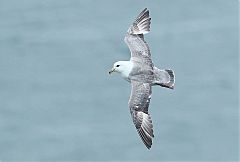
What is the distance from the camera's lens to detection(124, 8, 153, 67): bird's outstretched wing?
90.2ft

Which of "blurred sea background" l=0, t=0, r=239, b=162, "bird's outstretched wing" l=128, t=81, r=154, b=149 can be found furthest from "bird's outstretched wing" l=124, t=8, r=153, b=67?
"blurred sea background" l=0, t=0, r=239, b=162

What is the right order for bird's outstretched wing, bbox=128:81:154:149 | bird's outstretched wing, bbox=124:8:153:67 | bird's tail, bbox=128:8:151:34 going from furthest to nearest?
1. bird's tail, bbox=128:8:151:34
2. bird's outstretched wing, bbox=124:8:153:67
3. bird's outstretched wing, bbox=128:81:154:149

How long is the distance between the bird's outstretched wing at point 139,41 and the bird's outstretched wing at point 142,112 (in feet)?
3.76

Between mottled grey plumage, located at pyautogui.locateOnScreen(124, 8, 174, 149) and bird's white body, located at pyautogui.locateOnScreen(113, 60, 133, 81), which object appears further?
bird's white body, located at pyautogui.locateOnScreen(113, 60, 133, 81)

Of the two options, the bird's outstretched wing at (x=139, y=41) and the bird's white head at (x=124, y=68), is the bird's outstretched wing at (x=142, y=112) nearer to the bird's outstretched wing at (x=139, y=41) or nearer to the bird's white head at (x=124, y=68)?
the bird's white head at (x=124, y=68)

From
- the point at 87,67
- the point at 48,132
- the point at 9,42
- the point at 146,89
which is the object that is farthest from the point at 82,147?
the point at 146,89

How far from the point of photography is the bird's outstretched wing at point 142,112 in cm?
2614

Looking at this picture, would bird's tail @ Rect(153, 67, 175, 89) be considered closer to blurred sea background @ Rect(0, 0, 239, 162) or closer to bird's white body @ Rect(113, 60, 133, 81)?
bird's white body @ Rect(113, 60, 133, 81)

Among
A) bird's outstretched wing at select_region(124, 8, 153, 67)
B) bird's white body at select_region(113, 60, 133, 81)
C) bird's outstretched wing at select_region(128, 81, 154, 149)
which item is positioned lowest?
bird's outstretched wing at select_region(128, 81, 154, 149)

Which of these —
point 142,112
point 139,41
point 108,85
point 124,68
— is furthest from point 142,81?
point 108,85

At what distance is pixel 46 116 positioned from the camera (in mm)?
37562

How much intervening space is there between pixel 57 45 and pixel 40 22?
6.94 feet

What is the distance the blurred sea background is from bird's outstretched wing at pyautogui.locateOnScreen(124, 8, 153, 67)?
28.2ft

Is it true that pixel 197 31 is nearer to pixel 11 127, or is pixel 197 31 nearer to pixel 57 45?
pixel 57 45
